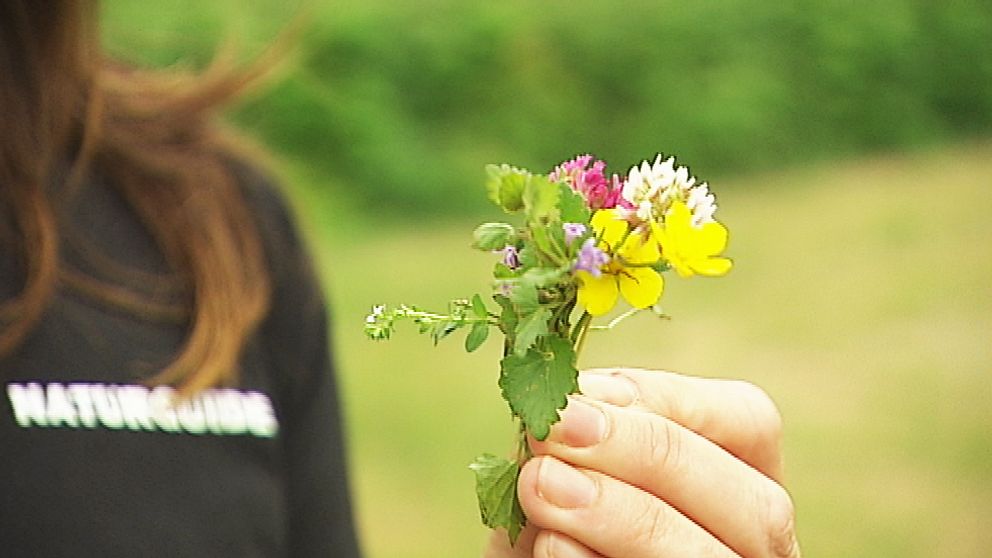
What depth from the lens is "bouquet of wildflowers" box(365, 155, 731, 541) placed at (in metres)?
0.46

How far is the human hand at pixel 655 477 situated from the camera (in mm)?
521

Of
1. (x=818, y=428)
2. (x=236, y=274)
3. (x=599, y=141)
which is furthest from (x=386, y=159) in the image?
(x=236, y=274)

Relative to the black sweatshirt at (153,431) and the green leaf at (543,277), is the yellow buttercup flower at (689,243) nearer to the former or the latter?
the green leaf at (543,277)

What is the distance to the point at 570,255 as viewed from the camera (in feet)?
1.51

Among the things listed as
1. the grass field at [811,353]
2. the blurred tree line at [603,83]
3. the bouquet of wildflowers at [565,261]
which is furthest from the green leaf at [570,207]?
the blurred tree line at [603,83]

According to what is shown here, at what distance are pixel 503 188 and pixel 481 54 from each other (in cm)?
304

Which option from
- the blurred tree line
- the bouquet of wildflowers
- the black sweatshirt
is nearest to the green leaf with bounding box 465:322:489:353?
the bouquet of wildflowers

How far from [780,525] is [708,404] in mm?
56

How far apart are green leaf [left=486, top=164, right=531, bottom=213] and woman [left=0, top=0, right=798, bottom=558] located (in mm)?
214

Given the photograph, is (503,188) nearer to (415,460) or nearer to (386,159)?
(415,460)

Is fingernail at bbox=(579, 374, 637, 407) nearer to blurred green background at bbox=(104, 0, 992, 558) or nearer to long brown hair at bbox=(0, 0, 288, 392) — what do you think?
long brown hair at bbox=(0, 0, 288, 392)

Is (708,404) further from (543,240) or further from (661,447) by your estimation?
(543,240)

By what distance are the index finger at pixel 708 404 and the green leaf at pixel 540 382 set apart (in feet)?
0.26

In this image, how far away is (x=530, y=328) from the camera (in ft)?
1.53
